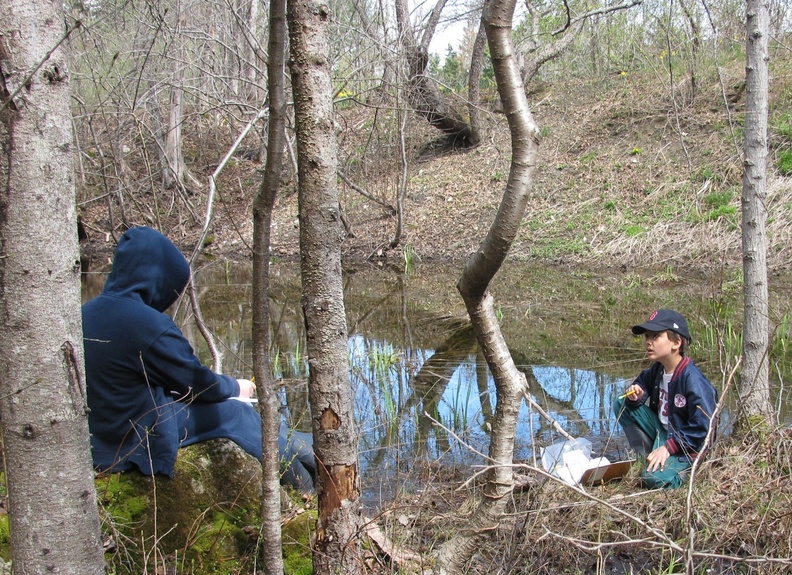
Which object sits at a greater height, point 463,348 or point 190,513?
point 190,513

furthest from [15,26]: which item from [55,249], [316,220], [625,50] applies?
[625,50]

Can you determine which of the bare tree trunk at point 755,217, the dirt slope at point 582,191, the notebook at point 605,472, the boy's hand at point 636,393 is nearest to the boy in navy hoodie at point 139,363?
the notebook at point 605,472

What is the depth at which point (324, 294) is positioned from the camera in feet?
8.03

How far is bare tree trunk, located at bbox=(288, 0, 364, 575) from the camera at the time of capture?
93.7 inches

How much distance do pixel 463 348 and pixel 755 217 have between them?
4032 mm

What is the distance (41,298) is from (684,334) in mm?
3249

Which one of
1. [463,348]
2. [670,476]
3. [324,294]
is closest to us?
[324,294]

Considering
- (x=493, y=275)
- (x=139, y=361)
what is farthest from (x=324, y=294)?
(x=139, y=361)

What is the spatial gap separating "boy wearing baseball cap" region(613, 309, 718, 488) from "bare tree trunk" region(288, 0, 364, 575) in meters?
1.78

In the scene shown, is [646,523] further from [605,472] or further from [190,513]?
[190,513]

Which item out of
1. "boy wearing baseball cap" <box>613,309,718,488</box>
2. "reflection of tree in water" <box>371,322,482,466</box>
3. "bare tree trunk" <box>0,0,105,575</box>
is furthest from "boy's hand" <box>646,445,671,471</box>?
"bare tree trunk" <box>0,0,105,575</box>

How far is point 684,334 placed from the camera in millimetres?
3895

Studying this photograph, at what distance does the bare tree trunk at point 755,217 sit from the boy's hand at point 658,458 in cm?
55

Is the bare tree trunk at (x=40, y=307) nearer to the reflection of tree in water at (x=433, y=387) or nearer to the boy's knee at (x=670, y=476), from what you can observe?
the reflection of tree in water at (x=433, y=387)
